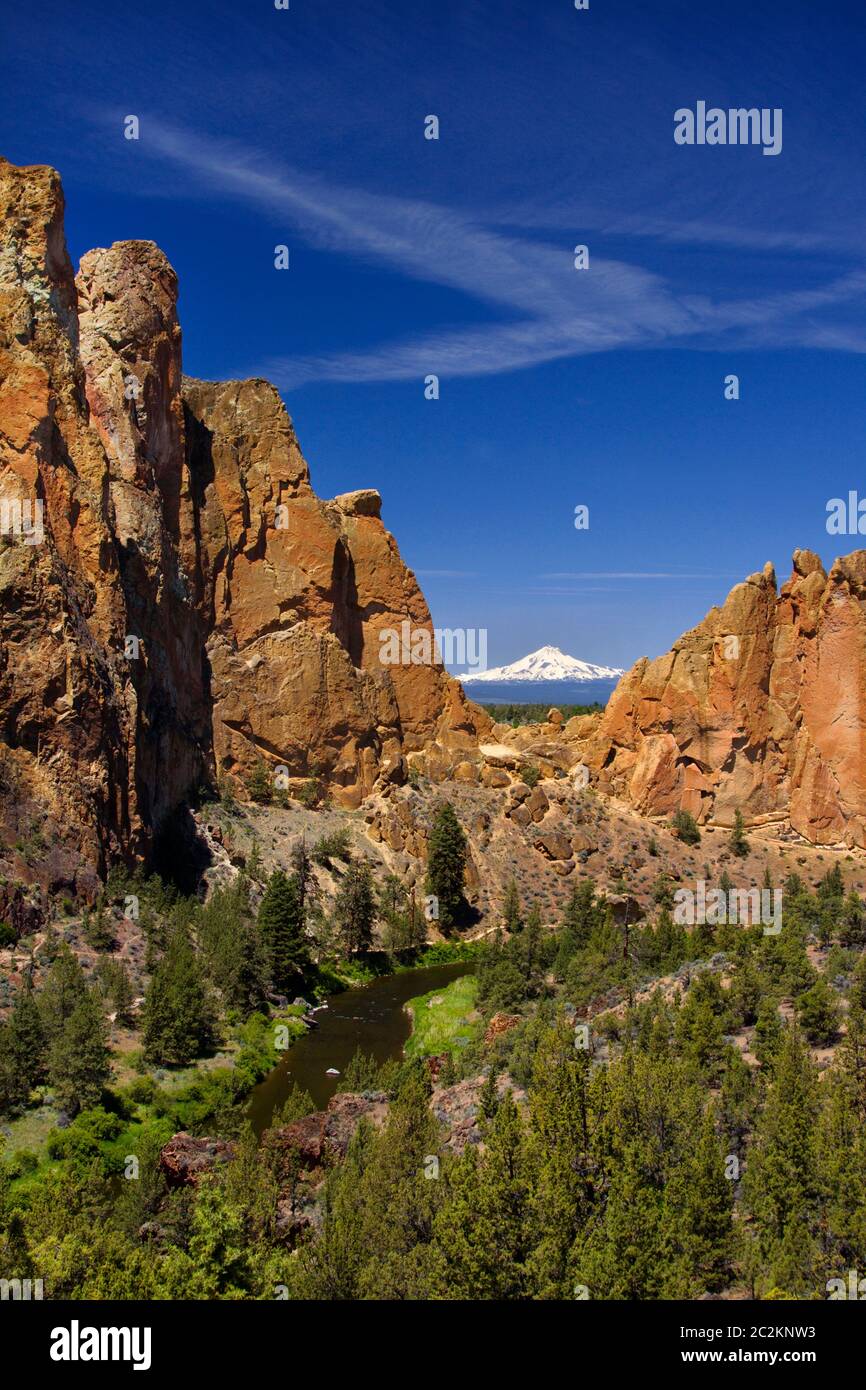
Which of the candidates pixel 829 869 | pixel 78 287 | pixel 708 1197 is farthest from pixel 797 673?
pixel 708 1197

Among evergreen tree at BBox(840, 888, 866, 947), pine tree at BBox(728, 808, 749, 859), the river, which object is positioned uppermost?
pine tree at BBox(728, 808, 749, 859)

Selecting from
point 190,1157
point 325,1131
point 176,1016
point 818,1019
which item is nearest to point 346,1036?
point 176,1016

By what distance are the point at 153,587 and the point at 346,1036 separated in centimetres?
3175

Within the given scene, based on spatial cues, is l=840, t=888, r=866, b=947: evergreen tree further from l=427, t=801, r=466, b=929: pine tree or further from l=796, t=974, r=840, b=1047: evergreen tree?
l=427, t=801, r=466, b=929: pine tree

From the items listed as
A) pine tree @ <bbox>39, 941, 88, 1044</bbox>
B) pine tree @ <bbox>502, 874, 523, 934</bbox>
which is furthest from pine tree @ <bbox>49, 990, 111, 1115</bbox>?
pine tree @ <bbox>502, 874, 523, 934</bbox>

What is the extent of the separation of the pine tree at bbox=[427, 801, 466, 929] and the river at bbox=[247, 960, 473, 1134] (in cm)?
493

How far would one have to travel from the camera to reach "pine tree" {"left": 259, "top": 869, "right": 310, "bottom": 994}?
2206 inches

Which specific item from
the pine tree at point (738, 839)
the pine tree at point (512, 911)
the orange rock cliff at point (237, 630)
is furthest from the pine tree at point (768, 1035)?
the pine tree at point (738, 839)

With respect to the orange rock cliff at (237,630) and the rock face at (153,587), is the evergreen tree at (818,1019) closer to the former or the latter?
the rock face at (153,587)

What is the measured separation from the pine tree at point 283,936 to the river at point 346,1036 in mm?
2641

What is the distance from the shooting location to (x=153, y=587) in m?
Result: 68.2

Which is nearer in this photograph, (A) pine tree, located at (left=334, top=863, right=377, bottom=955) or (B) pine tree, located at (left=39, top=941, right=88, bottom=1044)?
(B) pine tree, located at (left=39, top=941, right=88, bottom=1044)

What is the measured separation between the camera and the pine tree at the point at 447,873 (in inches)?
2815

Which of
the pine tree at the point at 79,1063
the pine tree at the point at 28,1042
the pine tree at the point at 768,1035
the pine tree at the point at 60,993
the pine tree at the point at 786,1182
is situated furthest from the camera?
the pine tree at the point at 60,993
